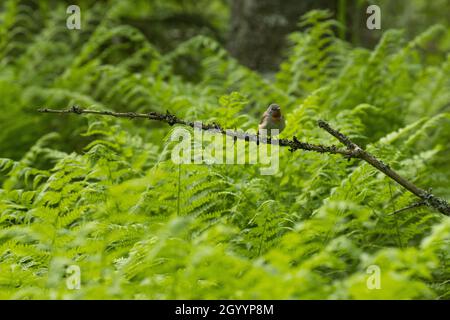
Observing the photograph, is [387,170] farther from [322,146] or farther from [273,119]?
[273,119]

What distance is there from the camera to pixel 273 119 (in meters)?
3.12

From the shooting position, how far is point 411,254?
1.88 metres

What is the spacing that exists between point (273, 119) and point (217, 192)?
44 cm

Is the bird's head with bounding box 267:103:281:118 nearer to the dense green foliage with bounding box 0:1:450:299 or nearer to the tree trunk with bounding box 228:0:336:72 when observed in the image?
the dense green foliage with bounding box 0:1:450:299

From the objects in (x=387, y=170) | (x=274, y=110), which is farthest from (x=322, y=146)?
(x=274, y=110)

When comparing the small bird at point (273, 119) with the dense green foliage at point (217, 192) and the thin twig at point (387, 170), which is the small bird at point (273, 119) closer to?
the dense green foliage at point (217, 192)

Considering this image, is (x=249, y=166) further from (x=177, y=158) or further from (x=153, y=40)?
(x=153, y=40)

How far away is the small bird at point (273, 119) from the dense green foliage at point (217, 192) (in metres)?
0.21

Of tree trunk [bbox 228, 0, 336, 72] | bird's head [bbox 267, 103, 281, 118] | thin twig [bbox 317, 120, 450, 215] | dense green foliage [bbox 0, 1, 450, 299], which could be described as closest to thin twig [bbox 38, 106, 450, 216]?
thin twig [bbox 317, 120, 450, 215]

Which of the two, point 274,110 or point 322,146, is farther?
point 274,110

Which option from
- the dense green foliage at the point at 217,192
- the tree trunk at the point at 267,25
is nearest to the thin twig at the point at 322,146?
the dense green foliage at the point at 217,192

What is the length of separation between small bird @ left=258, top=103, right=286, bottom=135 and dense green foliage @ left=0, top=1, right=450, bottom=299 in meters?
0.21

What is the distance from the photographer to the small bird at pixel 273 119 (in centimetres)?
310
